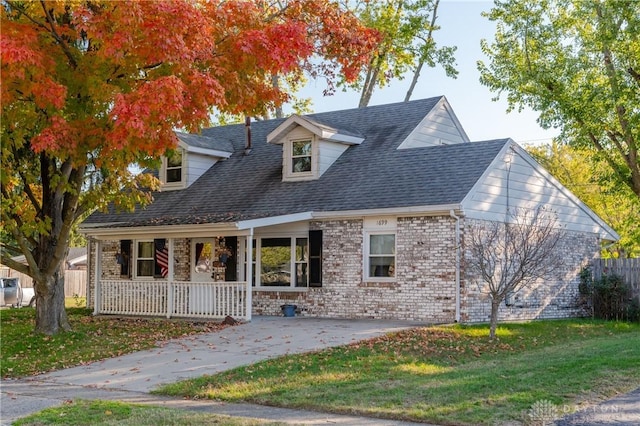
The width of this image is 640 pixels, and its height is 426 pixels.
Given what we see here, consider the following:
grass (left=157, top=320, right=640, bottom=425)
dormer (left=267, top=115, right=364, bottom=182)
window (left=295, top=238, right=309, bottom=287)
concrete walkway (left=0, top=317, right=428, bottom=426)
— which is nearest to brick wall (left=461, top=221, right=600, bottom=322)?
concrete walkway (left=0, top=317, right=428, bottom=426)

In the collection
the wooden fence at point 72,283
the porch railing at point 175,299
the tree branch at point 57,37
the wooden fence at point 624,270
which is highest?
the tree branch at point 57,37

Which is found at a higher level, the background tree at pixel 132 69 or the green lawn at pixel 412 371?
the background tree at pixel 132 69

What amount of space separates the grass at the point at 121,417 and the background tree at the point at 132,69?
15.3ft

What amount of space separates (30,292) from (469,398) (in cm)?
3063

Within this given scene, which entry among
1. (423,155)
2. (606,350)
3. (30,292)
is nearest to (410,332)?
(606,350)

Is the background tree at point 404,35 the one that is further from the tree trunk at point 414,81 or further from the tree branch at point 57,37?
the tree branch at point 57,37

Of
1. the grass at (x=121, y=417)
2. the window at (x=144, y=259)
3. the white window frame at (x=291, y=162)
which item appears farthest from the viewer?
the window at (x=144, y=259)

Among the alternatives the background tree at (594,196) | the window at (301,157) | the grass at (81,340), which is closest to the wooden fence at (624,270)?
the window at (301,157)

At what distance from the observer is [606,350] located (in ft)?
48.0

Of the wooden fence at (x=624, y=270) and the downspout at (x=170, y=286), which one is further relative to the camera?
the wooden fence at (x=624, y=270)

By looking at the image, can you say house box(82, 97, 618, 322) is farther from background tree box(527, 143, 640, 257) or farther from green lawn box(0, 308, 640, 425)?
background tree box(527, 143, 640, 257)

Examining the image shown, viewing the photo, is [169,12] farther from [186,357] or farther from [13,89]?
[186,357]

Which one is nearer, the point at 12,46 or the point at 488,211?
the point at 12,46

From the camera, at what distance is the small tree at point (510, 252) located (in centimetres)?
1748
